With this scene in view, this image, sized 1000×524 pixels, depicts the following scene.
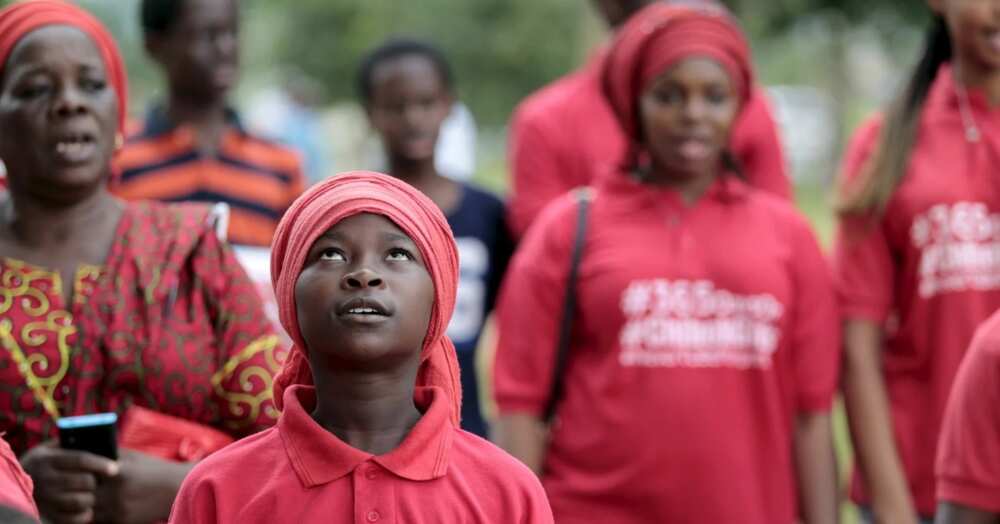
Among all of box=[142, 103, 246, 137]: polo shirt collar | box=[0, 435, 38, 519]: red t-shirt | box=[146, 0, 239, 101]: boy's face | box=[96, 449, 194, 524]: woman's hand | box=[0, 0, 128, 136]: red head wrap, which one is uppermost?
box=[146, 0, 239, 101]: boy's face

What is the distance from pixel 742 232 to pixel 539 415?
2.70 feet

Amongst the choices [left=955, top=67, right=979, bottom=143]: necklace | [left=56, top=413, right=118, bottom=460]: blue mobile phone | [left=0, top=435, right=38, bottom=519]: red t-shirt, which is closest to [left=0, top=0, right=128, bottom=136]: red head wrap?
[left=56, top=413, right=118, bottom=460]: blue mobile phone

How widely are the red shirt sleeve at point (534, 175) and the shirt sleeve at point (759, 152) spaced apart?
26.6 inches

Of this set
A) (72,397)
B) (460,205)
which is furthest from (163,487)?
(460,205)

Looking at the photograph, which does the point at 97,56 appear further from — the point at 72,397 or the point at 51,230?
the point at 72,397

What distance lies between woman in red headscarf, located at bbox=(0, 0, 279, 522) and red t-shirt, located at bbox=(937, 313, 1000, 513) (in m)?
1.65

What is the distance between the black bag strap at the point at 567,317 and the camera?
5367 mm

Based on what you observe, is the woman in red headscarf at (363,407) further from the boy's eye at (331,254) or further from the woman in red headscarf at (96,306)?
the woman in red headscarf at (96,306)

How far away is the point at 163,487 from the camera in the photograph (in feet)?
14.4

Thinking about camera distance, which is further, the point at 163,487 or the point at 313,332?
the point at 163,487

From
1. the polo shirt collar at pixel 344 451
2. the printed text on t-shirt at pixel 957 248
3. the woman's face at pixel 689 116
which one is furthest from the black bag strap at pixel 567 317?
the polo shirt collar at pixel 344 451

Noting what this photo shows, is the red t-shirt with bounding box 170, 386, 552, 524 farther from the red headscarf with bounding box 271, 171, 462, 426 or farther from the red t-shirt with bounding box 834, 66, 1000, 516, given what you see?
the red t-shirt with bounding box 834, 66, 1000, 516

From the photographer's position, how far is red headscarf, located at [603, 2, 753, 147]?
5.54m

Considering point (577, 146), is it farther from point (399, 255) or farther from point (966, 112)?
point (399, 255)
